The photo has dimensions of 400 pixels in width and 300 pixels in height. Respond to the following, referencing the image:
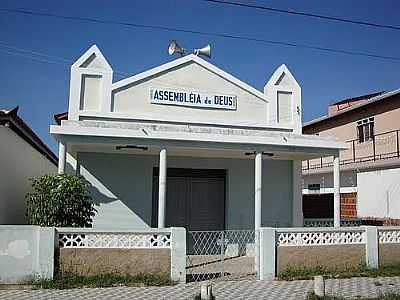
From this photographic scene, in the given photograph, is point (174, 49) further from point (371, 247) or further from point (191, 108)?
point (371, 247)

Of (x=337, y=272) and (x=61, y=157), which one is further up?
(x=61, y=157)

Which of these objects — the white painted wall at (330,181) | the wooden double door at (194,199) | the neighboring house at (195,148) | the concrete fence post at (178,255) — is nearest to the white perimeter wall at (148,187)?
the neighboring house at (195,148)

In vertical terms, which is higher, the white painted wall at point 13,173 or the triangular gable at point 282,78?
the triangular gable at point 282,78

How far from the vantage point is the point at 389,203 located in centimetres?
1730

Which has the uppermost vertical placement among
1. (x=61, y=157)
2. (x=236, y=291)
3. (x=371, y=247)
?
(x=61, y=157)

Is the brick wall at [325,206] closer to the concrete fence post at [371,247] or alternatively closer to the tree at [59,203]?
the concrete fence post at [371,247]

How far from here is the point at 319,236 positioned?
10.2m

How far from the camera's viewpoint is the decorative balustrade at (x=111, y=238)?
8797mm

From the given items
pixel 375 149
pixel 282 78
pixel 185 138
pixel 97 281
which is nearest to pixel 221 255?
pixel 185 138

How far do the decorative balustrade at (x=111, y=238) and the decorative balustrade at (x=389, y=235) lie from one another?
16.6 feet

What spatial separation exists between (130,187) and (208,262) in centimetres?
302

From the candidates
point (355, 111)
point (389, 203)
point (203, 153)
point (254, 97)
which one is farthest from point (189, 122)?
point (355, 111)

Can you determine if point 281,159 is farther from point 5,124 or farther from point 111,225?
point 5,124

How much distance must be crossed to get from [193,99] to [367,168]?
29.1ft
